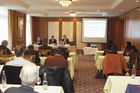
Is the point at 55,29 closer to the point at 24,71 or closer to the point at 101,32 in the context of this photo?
the point at 101,32

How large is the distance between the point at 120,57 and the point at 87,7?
4.70m

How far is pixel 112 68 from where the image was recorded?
589 cm

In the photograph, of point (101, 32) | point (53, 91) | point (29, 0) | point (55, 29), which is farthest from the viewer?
point (55, 29)

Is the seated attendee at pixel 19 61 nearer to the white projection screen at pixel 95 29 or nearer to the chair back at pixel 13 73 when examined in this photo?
the chair back at pixel 13 73

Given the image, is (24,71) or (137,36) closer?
(24,71)

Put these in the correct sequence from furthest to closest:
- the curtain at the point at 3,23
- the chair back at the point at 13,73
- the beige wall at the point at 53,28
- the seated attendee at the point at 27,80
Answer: the beige wall at the point at 53,28
the curtain at the point at 3,23
the chair back at the point at 13,73
the seated attendee at the point at 27,80

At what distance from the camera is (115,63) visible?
5.83 m

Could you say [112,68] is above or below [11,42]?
below

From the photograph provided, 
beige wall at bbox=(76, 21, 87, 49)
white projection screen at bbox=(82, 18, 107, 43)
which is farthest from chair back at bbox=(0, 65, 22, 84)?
beige wall at bbox=(76, 21, 87, 49)

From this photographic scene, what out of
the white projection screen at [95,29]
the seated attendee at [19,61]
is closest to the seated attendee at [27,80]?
the seated attendee at [19,61]

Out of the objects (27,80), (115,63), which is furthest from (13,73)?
(115,63)

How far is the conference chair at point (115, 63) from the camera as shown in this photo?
5.79 meters

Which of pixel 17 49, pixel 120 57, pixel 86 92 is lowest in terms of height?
pixel 86 92

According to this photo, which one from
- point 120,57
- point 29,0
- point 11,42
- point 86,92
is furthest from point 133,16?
point 11,42
